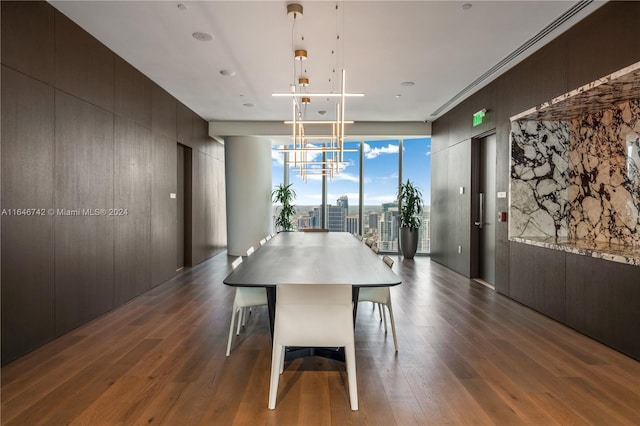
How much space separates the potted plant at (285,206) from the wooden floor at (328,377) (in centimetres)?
587

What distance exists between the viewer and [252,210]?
9.13m

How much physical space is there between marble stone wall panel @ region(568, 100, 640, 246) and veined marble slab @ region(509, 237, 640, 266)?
0.21 metres

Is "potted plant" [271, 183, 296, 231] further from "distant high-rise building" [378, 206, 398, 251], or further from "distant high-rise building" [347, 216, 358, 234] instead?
"distant high-rise building" [378, 206, 398, 251]

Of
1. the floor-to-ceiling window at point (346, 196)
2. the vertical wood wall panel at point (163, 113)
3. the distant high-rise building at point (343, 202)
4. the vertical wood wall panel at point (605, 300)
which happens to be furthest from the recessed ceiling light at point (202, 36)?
the distant high-rise building at point (343, 202)

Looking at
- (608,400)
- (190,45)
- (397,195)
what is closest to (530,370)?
(608,400)

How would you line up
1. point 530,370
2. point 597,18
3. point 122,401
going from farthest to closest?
point 597,18 < point 530,370 < point 122,401

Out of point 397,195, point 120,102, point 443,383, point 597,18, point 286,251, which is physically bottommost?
point 443,383

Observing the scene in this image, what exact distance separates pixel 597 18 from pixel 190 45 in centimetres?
432

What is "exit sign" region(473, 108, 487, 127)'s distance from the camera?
19.7ft

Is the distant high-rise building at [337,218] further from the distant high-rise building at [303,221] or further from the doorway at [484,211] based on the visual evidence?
the doorway at [484,211]

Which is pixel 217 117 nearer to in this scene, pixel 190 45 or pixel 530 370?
pixel 190 45

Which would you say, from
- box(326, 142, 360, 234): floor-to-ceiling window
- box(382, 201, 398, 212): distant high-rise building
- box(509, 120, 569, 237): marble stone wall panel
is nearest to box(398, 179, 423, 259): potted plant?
box(382, 201, 398, 212): distant high-rise building

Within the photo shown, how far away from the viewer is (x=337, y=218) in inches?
417

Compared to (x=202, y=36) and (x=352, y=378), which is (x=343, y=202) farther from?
(x=352, y=378)
